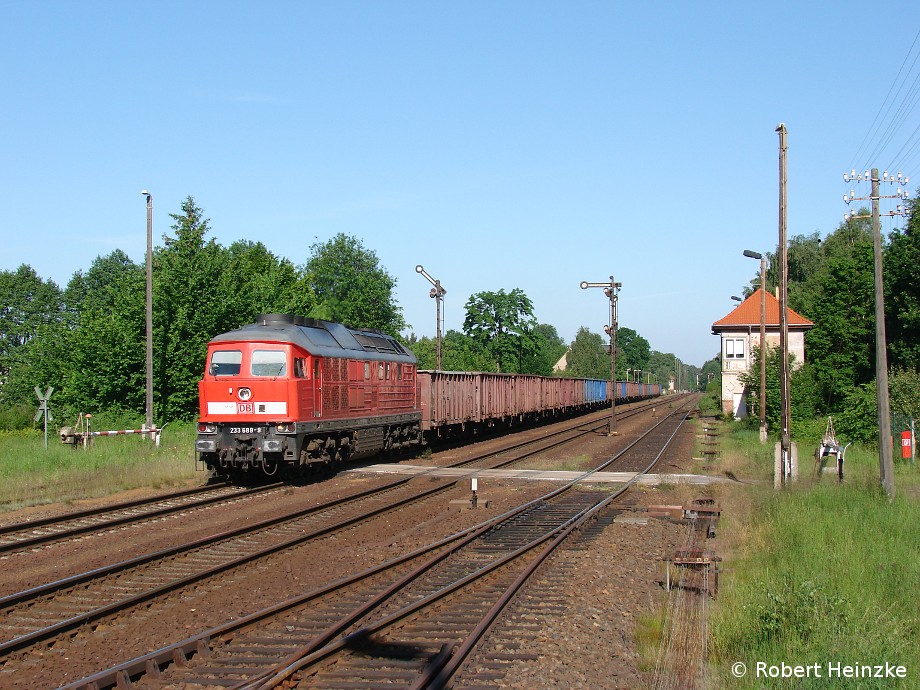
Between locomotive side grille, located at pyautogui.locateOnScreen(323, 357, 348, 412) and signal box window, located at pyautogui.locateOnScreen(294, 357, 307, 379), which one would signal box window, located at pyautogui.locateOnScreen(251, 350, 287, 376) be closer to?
signal box window, located at pyautogui.locateOnScreen(294, 357, 307, 379)

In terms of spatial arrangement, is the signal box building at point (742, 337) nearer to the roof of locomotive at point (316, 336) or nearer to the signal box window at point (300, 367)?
the roof of locomotive at point (316, 336)

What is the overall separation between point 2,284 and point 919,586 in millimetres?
103724

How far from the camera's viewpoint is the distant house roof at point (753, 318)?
2138 inches

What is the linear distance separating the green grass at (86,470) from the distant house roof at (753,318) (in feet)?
136

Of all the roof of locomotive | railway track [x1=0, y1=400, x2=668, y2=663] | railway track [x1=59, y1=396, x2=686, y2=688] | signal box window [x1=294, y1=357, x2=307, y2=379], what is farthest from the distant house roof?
railway track [x1=59, y1=396, x2=686, y2=688]

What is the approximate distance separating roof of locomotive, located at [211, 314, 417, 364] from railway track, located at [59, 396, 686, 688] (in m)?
8.19

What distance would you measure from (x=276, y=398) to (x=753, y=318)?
45640 millimetres

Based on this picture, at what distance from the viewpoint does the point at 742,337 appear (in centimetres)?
5741

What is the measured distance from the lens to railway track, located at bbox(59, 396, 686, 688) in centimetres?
693

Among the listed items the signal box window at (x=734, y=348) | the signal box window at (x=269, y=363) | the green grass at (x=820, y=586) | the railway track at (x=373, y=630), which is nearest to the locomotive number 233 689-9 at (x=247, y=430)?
the signal box window at (x=269, y=363)

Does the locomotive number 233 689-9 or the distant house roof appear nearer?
the locomotive number 233 689-9

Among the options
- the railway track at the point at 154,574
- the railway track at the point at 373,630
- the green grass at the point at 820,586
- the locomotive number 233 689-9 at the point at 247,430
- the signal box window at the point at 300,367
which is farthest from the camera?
the signal box window at the point at 300,367

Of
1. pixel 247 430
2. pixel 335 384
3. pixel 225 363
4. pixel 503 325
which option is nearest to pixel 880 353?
pixel 335 384

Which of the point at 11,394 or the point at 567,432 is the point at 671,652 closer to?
the point at 567,432
